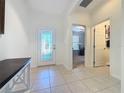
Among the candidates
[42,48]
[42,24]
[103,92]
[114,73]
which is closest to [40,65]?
[42,48]

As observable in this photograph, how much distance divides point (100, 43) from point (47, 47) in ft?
9.65

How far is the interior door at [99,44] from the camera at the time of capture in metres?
6.12

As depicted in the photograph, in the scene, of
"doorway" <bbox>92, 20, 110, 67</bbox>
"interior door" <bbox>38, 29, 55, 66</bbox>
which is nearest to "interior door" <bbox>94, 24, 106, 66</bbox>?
"doorway" <bbox>92, 20, 110, 67</bbox>

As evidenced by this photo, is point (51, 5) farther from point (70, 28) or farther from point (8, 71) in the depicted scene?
point (8, 71)

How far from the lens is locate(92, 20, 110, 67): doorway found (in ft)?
20.0

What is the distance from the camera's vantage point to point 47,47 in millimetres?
6590

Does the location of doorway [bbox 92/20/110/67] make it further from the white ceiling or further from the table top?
the table top

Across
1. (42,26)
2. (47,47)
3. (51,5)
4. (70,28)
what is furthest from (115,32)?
(42,26)

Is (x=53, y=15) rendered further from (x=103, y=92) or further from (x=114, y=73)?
(x=103, y=92)

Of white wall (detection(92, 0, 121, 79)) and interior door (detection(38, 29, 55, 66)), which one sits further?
interior door (detection(38, 29, 55, 66))

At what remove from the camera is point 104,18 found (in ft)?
16.3

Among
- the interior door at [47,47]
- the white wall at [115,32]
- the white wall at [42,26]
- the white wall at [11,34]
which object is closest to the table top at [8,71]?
the white wall at [11,34]

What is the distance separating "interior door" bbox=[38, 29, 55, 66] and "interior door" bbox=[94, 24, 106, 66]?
2386 millimetres

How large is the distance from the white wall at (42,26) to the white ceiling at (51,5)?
32cm
